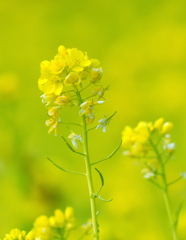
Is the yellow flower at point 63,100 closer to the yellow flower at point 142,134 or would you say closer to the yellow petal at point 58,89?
the yellow petal at point 58,89

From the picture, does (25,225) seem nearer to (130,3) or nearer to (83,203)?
(83,203)

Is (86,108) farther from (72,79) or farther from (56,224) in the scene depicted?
(56,224)

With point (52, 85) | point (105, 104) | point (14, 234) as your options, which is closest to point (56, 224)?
point (14, 234)

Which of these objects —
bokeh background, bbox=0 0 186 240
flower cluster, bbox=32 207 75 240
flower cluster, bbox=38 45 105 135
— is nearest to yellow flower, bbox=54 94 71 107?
flower cluster, bbox=38 45 105 135

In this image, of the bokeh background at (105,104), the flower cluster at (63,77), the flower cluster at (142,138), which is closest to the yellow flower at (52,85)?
the flower cluster at (63,77)

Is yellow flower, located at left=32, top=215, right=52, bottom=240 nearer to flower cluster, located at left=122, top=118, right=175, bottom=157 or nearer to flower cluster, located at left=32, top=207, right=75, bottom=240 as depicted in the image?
flower cluster, located at left=32, top=207, right=75, bottom=240

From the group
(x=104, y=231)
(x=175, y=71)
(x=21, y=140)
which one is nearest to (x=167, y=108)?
(x=175, y=71)
